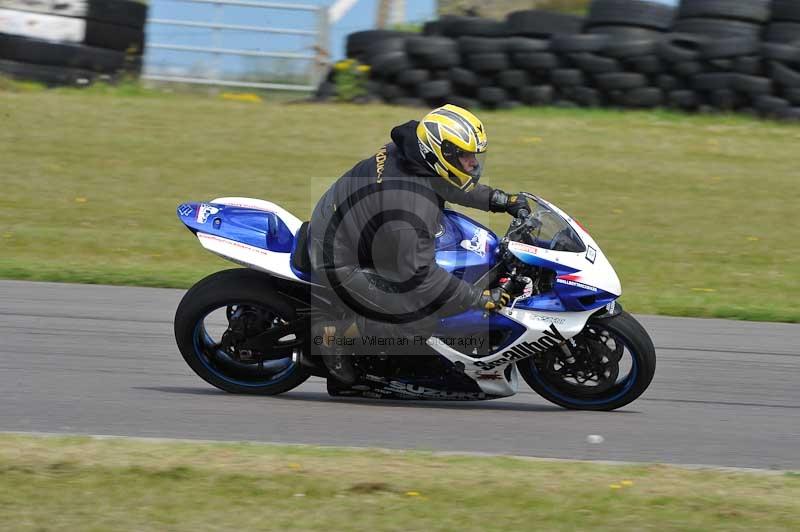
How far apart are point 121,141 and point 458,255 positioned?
30.0 feet

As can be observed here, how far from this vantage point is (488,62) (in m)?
14.4

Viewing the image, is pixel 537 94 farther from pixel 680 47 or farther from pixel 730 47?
pixel 730 47

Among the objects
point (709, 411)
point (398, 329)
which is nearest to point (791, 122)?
point (709, 411)

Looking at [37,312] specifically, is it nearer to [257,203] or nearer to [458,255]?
[257,203]

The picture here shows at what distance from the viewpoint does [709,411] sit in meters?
6.19

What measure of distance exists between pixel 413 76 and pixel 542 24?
1772 millimetres

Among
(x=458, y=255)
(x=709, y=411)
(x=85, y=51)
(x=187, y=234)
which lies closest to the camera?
(x=458, y=255)

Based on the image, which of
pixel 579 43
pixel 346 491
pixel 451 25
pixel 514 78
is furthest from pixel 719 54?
pixel 346 491

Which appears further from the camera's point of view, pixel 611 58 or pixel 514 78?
pixel 514 78

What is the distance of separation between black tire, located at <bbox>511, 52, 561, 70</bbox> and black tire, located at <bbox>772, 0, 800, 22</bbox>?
8.90ft

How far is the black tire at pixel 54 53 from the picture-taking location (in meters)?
15.3

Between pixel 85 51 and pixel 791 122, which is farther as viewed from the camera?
pixel 85 51

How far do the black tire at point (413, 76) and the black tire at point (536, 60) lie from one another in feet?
3.75

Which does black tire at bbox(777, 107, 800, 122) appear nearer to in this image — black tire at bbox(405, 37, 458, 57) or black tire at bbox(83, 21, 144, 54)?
black tire at bbox(405, 37, 458, 57)
